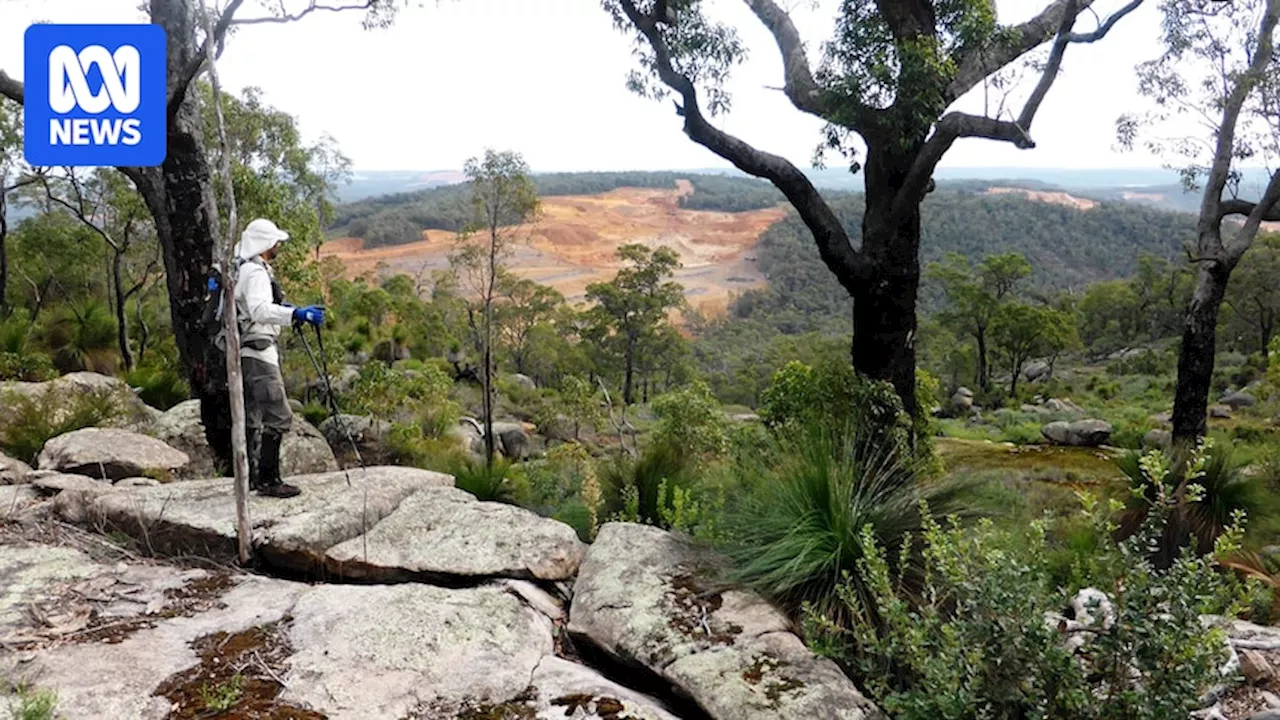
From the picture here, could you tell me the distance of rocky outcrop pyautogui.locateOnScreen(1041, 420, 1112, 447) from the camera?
75.5 feet

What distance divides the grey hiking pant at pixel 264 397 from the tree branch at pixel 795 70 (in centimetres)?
490

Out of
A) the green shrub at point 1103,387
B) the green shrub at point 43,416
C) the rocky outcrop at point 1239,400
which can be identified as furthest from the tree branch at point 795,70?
the green shrub at point 1103,387

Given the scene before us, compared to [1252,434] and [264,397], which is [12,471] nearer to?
[264,397]

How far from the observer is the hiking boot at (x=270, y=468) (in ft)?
17.2

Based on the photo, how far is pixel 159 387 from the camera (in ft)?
39.9

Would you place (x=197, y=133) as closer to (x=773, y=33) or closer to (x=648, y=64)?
(x=648, y=64)

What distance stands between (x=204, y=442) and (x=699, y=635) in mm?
7185

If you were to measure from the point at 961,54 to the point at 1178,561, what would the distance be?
5.63 metres

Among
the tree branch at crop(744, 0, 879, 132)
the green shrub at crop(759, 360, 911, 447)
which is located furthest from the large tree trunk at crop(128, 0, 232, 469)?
the tree branch at crop(744, 0, 879, 132)

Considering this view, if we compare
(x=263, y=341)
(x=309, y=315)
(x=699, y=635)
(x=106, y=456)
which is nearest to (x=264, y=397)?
(x=263, y=341)

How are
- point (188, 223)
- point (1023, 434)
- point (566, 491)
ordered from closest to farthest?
point (188, 223), point (566, 491), point (1023, 434)

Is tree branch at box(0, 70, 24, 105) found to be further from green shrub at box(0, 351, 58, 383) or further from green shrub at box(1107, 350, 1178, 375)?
green shrub at box(1107, 350, 1178, 375)

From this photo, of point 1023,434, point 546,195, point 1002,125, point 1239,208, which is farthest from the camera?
point 546,195

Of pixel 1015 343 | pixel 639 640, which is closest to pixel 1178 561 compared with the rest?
pixel 639 640
